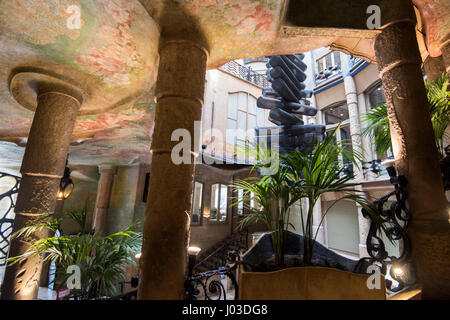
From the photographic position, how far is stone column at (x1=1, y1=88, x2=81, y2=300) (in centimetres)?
205

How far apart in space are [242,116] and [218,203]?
12.4 ft

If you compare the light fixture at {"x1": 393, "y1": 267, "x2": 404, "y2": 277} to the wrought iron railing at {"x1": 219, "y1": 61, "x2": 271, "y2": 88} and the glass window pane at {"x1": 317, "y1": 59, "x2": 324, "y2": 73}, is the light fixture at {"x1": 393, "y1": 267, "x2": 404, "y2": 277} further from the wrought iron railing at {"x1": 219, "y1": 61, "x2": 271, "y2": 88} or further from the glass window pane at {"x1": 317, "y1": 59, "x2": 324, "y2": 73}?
the glass window pane at {"x1": 317, "y1": 59, "x2": 324, "y2": 73}

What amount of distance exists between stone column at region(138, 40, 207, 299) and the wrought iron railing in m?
8.32

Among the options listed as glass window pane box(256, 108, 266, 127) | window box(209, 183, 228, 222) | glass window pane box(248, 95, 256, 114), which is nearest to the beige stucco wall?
glass window pane box(248, 95, 256, 114)

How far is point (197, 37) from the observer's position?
168 centimetres

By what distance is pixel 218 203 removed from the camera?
8.85 m

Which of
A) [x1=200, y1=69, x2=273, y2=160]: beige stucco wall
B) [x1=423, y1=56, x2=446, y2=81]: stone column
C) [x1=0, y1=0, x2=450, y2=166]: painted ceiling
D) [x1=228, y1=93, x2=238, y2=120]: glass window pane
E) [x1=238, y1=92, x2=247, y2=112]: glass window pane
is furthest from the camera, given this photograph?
[x1=238, y1=92, x2=247, y2=112]: glass window pane

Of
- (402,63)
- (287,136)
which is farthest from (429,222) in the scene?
(287,136)

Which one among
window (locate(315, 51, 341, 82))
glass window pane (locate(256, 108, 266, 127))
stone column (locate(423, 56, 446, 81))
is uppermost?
window (locate(315, 51, 341, 82))

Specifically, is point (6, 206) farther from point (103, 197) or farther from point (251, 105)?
point (251, 105)

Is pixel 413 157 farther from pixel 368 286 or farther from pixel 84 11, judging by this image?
pixel 84 11

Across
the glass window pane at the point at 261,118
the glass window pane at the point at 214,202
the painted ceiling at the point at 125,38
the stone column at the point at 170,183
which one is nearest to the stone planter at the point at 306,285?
the stone column at the point at 170,183

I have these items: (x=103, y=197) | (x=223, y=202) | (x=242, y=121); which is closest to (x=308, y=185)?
(x=103, y=197)

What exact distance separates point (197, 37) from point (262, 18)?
0.54m
